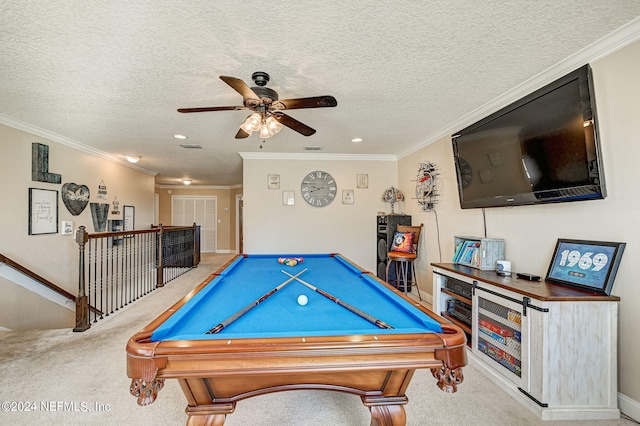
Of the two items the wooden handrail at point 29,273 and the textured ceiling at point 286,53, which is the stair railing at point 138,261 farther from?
the textured ceiling at point 286,53

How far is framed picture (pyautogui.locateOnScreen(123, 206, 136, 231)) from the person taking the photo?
5691 millimetres

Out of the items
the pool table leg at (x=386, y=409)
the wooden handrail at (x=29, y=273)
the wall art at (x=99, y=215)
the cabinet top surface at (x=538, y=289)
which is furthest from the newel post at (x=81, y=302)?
the cabinet top surface at (x=538, y=289)

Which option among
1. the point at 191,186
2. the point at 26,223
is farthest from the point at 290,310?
the point at 191,186

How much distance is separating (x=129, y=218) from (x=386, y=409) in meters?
6.25

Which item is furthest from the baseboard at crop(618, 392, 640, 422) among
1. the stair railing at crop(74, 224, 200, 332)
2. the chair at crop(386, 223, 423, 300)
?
the stair railing at crop(74, 224, 200, 332)

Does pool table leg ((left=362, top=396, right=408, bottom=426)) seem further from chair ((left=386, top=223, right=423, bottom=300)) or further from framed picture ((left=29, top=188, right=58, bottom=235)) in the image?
framed picture ((left=29, top=188, right=58, bottom=235))

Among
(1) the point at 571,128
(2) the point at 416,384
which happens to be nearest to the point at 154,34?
(1) the point at 571,128

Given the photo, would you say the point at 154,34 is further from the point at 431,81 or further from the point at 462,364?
the point at 462,364

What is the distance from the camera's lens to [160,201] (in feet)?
31.1

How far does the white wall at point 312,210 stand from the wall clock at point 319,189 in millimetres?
75

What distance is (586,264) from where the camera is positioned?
1.84 m

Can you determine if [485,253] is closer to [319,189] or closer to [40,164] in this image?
[319,189]

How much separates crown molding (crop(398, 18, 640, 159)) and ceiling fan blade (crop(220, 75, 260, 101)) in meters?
2.20

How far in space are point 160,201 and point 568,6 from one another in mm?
10448
